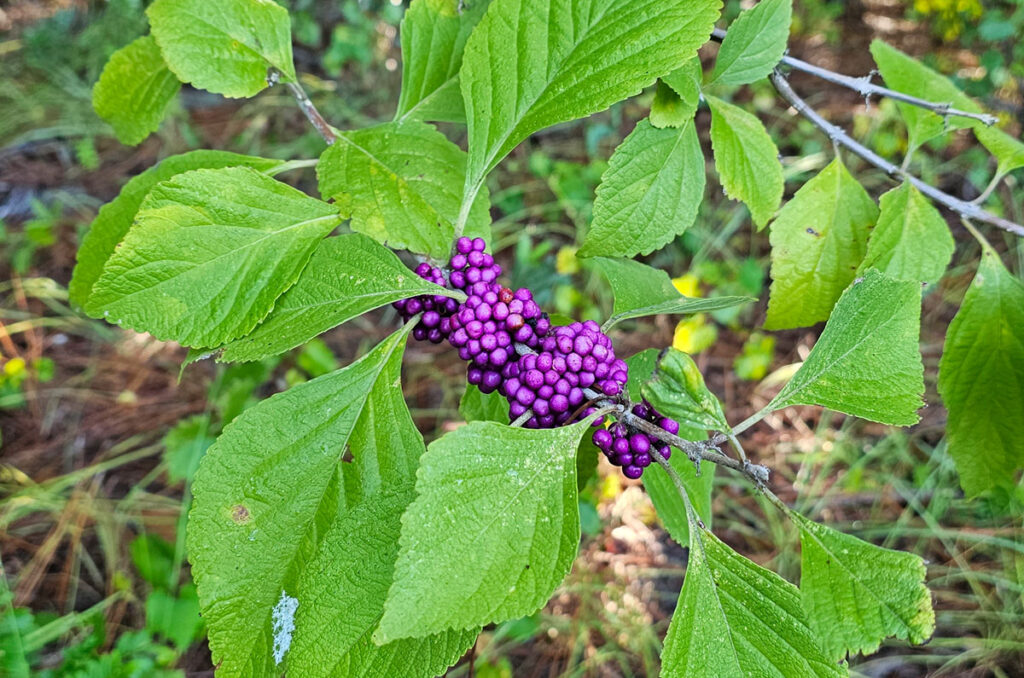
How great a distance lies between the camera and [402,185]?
114 cm

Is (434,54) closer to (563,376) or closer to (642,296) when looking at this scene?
(642,296)

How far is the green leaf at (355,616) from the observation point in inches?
32.3

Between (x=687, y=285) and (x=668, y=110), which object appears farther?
(x=687, y=285)

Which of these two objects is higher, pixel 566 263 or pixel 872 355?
pixel 872 355

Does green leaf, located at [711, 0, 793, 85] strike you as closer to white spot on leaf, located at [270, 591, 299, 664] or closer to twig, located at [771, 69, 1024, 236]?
twig, located at [771, 69, 1024, 236]

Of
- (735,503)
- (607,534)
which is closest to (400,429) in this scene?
(607,534)

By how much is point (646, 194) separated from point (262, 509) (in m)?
0.76

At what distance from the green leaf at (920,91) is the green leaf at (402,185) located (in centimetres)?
91

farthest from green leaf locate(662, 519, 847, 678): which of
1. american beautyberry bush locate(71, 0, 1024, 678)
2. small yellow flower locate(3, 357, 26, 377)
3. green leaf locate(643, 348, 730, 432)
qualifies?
small yellow flower locate(3, 357, 26, 377)

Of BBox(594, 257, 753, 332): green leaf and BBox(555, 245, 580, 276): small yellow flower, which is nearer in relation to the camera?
BBox(594, 257, 753, 332): green leaf

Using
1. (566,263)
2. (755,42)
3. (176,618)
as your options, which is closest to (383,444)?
(755,42)

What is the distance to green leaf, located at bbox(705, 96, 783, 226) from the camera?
3.94 feet

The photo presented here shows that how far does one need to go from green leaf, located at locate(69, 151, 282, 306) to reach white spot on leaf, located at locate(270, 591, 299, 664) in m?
0.75

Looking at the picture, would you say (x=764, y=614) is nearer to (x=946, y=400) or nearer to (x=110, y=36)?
(x=946, y=400)
